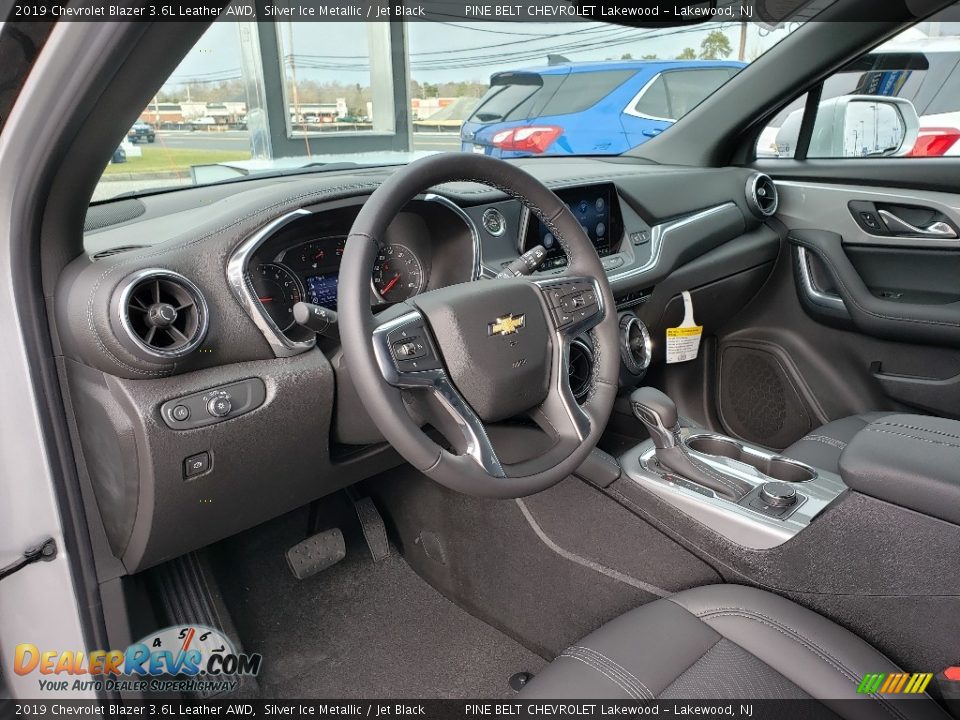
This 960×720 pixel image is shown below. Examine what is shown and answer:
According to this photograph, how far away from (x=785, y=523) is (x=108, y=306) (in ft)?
4.04

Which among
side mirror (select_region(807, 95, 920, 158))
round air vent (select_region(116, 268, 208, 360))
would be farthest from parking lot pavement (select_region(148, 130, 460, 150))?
side mirror (select_region(807, 95, 920, 158))

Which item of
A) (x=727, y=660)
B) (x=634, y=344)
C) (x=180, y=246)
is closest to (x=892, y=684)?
(x=727, y=660)

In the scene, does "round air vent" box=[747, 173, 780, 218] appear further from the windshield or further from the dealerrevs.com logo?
the dealerrevs.com logo

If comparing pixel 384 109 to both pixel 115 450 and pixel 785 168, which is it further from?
pixel 785 168

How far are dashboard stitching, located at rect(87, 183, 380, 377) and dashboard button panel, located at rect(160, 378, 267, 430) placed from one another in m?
0.07

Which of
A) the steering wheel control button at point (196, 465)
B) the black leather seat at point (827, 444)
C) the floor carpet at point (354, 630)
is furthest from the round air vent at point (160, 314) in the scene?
the black leather seat at point (827, 444)

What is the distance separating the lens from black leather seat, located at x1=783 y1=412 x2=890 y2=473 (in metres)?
1.76

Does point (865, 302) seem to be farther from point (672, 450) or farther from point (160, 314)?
point (160, 314)

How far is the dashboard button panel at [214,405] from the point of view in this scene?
125 cm

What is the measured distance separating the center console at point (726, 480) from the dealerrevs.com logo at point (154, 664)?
3.55 ft

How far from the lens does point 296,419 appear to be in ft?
4.66

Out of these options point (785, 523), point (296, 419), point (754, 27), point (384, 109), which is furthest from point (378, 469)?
point (754, 27)

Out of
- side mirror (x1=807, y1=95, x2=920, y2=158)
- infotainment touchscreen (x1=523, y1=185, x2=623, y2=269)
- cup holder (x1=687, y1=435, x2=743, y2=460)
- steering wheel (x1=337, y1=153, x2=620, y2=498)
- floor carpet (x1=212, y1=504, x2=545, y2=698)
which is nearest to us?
steering wheel (x1=337, y1=153, x2=620, y2=498)

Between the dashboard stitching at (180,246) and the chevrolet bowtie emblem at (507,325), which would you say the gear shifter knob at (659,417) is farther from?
the dashboard stitching at (180,246)
